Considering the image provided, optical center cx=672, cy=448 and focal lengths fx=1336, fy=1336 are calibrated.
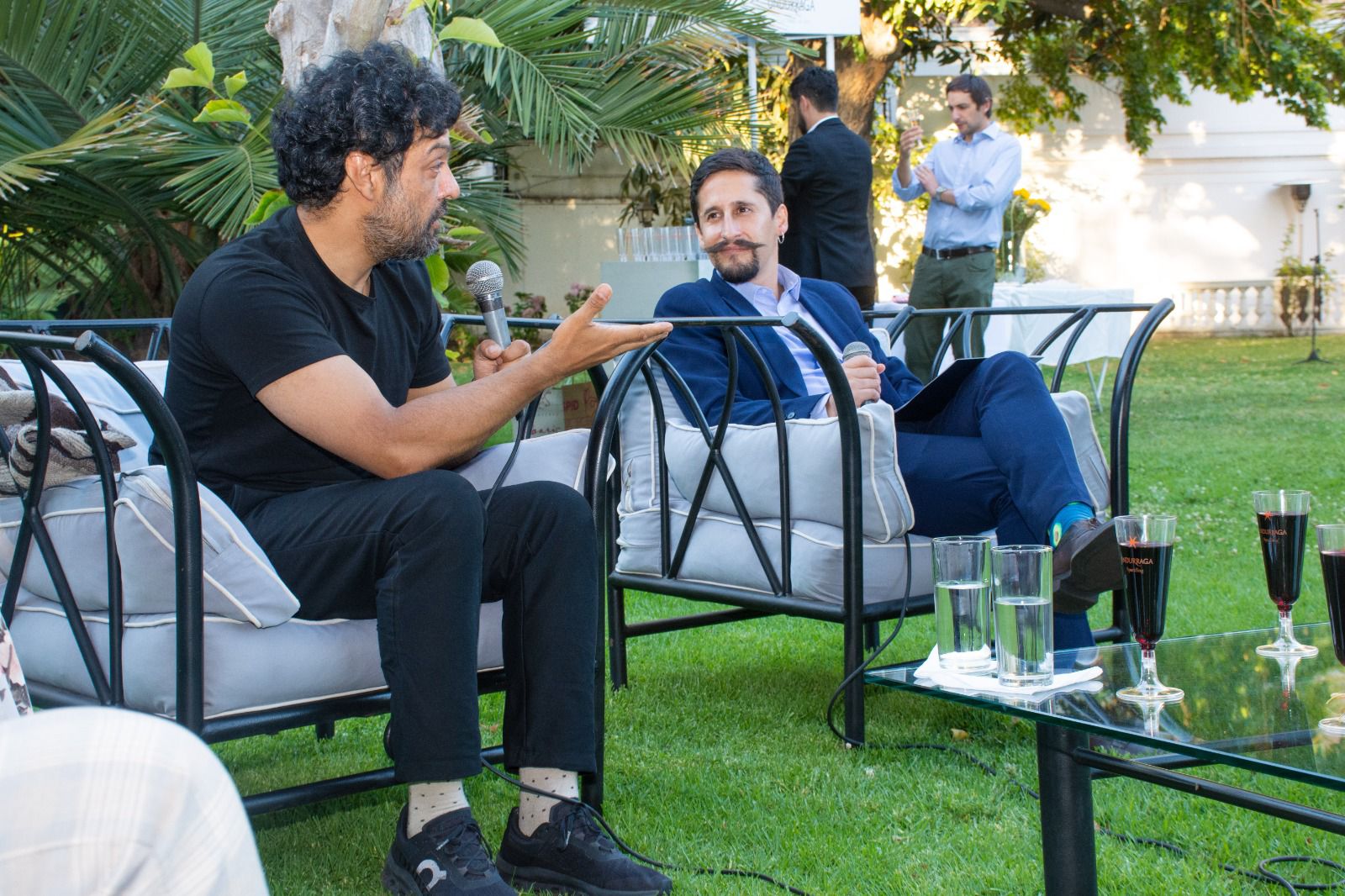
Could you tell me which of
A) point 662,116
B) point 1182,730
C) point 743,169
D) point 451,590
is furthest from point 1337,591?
point 662,116

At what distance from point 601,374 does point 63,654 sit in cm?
111

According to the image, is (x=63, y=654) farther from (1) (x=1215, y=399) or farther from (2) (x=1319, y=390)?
(2) (x=1319, y=390)

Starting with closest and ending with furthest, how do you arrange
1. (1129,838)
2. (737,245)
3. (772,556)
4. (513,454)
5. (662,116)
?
1. (1129,838)
2. (513,454)
3. (772,556)
4. (737,245)
5. (662,116)

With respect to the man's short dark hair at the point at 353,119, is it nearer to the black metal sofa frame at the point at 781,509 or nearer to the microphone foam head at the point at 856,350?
the black metal sofa frame at the point at 781,509

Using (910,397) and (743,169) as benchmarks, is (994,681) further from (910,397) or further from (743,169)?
(743,169)

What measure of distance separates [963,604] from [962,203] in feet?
16.4

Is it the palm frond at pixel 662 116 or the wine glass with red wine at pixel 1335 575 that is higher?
the palm frond at pixel 662 116

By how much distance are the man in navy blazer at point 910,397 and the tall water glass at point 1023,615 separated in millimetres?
440

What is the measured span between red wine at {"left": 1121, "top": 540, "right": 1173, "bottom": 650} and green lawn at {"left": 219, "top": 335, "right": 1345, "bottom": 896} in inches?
18.4

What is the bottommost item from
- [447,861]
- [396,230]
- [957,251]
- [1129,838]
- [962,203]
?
[1129,838]

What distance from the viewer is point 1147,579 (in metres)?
1.71

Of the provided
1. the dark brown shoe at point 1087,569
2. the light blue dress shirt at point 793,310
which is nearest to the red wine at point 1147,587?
the dark brown shoe at point 1087,569

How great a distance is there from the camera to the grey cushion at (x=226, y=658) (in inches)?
70.2

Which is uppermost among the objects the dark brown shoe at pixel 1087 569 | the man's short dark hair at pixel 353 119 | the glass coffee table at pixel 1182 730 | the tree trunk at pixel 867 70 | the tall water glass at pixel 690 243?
the tree trunk at pixel 867 70
